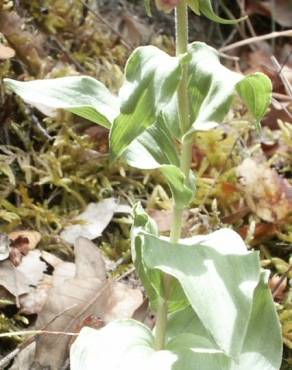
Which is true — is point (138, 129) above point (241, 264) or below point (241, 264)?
above

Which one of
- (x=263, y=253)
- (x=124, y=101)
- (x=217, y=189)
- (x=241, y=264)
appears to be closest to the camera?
(x=124, y=101)

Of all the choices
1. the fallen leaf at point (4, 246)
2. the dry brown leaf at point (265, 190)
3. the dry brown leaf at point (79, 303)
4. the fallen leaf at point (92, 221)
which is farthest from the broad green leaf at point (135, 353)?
the dry brown leaf at point (265, 190)

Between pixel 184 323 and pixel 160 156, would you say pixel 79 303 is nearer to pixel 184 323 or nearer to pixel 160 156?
pixel 184 323

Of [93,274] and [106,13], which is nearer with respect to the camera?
[93,274]

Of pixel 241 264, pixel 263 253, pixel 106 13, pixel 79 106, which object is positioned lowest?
pixel 263 253

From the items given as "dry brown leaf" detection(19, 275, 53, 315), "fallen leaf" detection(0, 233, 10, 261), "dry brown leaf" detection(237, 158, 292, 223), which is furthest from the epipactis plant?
"dry brown leaf" detection(237, 158, 292, 223)

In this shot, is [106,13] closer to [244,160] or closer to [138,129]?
[244,160]

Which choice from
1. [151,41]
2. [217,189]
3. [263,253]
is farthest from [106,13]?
[263,253]
